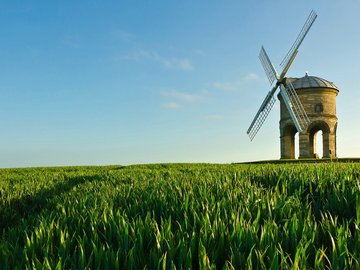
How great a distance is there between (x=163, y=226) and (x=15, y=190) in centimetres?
565

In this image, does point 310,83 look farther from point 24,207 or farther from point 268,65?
point 24,207

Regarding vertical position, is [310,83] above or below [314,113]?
above

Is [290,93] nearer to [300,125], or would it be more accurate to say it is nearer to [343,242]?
[300,125]

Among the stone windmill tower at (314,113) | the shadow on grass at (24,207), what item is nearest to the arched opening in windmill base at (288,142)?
the stone windmill tower at (314,113)

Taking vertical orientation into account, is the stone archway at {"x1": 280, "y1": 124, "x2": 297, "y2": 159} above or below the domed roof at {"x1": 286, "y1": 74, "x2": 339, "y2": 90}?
below

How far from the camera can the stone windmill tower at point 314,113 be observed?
42.0 metres

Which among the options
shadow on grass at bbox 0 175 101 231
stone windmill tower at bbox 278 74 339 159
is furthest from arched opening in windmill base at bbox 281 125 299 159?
shadow on grass at bbox 0 175 101 231

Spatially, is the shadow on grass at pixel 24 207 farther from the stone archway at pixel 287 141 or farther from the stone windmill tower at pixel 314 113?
the stone archway at pixel 287 141

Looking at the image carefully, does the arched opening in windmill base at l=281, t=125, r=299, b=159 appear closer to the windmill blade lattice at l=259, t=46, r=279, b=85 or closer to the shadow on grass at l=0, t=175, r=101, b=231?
the windmill blade lattice at l=259, t=46, r=279, b=85

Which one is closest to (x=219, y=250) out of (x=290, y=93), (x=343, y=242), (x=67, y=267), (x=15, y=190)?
(x=343, y=242)

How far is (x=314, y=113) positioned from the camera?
138 feet

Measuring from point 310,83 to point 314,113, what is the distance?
404 centimetres

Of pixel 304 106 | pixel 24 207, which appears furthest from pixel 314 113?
pixel 24 207

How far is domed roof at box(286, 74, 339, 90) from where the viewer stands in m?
42.6
